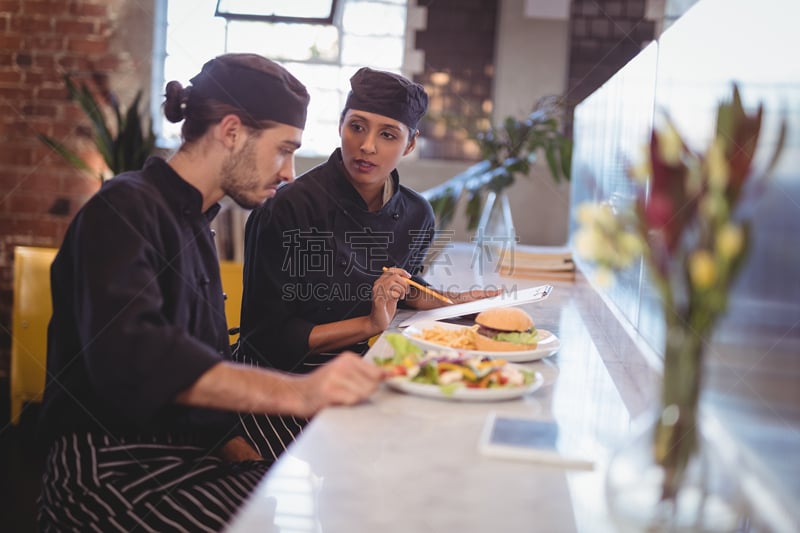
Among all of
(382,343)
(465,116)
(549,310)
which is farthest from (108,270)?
(465,116)

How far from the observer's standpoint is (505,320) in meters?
1.72

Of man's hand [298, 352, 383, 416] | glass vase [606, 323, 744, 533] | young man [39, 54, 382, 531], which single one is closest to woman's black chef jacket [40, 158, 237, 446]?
young man [39, 54, 382, 531]

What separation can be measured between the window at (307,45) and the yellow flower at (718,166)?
153 inches

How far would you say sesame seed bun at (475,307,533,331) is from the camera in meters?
1.72

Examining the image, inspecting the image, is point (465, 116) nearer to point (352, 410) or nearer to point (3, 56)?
point (3, 56)

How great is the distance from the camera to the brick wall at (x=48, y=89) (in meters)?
4.24

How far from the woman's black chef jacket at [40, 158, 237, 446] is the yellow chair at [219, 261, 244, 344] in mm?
1311

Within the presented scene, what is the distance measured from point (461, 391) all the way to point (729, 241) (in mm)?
648

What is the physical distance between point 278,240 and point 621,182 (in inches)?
35.5

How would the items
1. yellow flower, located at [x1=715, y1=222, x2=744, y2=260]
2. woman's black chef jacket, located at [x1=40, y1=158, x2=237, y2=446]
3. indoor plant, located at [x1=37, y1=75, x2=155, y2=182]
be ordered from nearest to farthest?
yellow flower, located at [x1=715, y1=222, x2=744, y2=260] < woman's black chef jacket, located at [x1=40, y1=158, x2=237, y2=446] < indoor plant, located at [x1=37, y1=75, x2=155, y2=182]

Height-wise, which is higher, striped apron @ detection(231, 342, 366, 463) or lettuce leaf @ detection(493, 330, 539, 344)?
lettuce leaf @ detection(493, 330, 539, 344)

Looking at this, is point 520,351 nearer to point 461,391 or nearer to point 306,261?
point 461,391

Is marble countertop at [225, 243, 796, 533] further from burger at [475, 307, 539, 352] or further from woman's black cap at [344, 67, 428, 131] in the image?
woman's black cap at [344, 67, 428, 131]

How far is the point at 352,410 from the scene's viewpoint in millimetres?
1254
